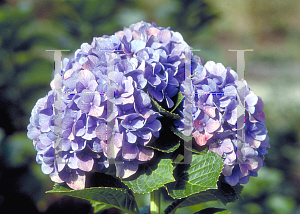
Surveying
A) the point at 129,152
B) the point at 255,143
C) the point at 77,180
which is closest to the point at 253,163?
the point at 255,143

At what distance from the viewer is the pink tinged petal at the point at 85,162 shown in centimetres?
53

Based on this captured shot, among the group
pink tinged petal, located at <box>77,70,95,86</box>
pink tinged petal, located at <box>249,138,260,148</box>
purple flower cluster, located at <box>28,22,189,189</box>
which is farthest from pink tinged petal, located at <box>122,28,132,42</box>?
pink tinged petal, located at <box>249,138,260,148</box>

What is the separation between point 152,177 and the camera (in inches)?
21.8

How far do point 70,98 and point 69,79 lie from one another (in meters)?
0.04

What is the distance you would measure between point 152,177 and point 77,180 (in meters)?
0.15

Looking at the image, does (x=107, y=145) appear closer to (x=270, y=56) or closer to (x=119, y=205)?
(x=119, y=205)

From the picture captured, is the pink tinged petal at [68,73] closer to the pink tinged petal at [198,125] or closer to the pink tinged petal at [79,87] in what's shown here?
the pink tinged petal at [79,87]

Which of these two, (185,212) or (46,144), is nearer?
(46,144)

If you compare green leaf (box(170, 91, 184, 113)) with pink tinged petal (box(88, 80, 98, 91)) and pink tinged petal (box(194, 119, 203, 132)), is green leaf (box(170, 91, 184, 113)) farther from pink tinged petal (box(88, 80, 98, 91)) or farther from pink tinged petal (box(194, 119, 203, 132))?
pink tinged petal (box(88, 80, 98, 91))

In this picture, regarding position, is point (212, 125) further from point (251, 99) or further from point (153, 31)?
point (153, 31)

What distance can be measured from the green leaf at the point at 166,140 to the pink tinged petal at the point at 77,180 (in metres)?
0.15

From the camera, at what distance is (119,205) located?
0.60 m

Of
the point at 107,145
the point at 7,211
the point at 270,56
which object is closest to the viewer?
the point at 107,145

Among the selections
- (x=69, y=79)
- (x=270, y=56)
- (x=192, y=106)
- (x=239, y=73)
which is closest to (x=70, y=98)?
(x=69, y=79)
